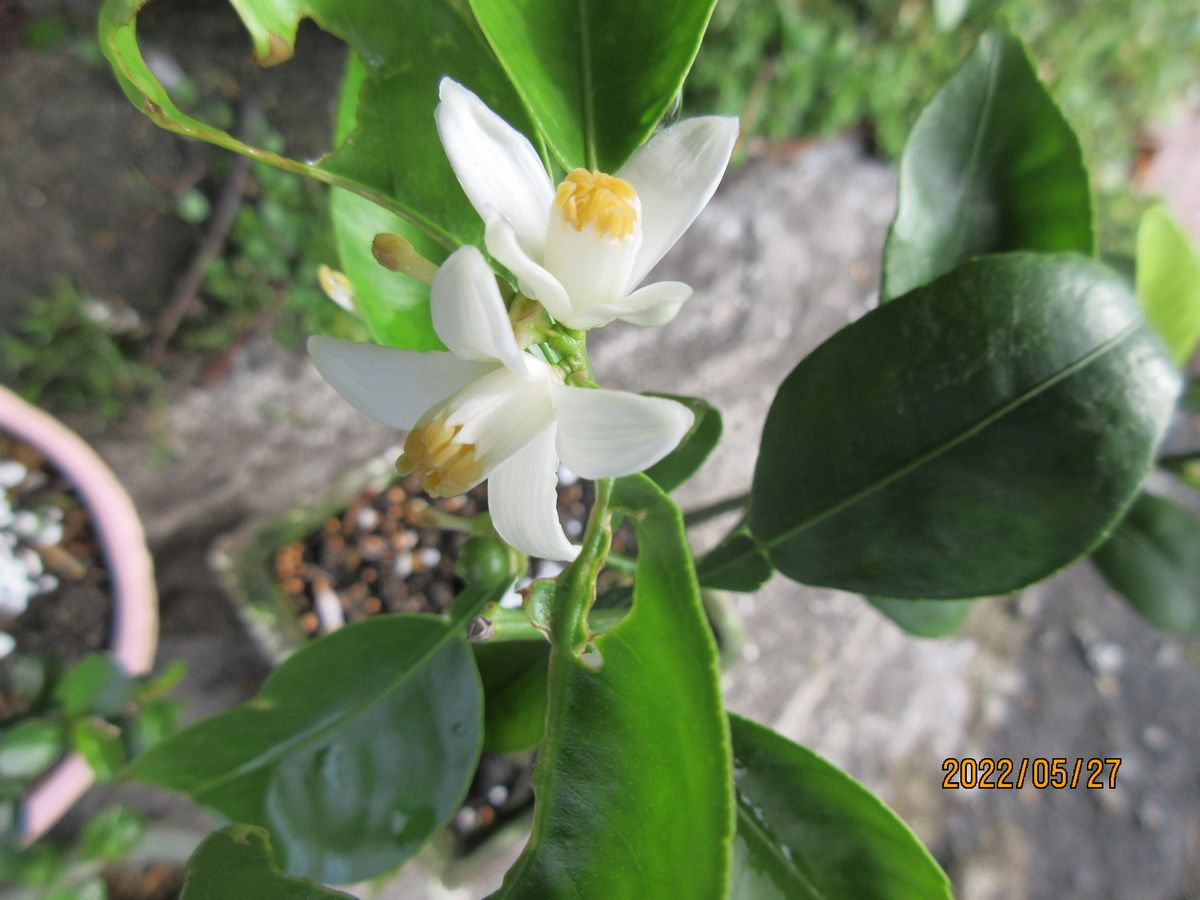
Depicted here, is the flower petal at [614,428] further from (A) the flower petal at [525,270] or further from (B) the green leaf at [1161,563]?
(B) the green leaf at [1161,563]

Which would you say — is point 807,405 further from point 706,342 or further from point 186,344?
point 186,344

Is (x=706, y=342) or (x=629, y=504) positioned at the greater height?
(x=629, y=504)

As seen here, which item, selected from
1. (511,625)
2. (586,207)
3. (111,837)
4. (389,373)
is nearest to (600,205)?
(586,207)

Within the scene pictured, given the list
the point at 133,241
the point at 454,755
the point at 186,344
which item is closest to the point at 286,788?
the point at 454,755

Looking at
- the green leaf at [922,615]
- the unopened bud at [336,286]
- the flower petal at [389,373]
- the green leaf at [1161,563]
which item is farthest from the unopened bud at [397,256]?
the green leaf at [1161,563]

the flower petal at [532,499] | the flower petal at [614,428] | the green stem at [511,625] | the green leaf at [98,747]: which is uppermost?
the flower petal at [614,428]

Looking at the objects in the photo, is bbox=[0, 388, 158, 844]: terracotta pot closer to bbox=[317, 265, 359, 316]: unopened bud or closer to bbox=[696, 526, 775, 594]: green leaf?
bbox=[317, 265, 359, 316]: unopened bud
